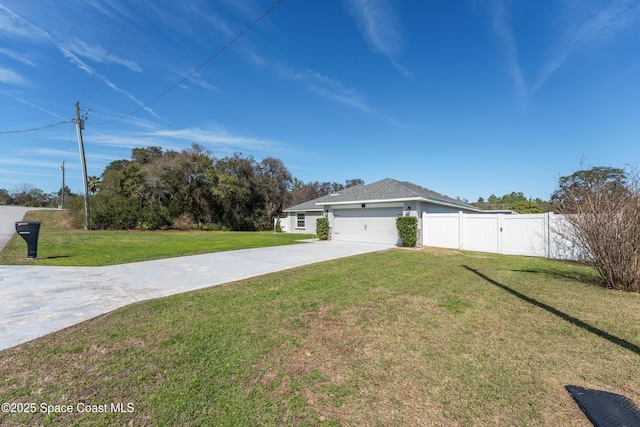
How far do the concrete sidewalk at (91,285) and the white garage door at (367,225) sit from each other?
7026mm

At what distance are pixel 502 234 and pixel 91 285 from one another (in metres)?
13.9

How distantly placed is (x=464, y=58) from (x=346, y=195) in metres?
9.59

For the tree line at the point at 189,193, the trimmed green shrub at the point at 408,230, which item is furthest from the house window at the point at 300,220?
the trimmed green shrub at the point at 408,230

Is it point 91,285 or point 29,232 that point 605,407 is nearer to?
point 91,285

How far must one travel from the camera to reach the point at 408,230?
44.4ft

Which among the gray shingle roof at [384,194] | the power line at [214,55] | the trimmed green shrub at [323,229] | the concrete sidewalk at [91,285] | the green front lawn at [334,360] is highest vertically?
the power line at [214,55]

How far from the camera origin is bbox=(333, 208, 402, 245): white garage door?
1525 centimetres

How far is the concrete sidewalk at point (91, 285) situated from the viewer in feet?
12.8

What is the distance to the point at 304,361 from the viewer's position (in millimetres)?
2916

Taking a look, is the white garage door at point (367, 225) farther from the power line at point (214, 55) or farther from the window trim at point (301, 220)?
the power line at point (214, 55)

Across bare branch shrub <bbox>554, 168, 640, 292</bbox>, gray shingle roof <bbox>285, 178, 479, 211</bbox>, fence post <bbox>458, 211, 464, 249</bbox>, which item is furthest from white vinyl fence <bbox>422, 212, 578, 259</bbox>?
bare branch shrub <bbox>554, 168, 640, 292</bbox>

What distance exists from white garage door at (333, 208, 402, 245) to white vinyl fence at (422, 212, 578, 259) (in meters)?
1.78

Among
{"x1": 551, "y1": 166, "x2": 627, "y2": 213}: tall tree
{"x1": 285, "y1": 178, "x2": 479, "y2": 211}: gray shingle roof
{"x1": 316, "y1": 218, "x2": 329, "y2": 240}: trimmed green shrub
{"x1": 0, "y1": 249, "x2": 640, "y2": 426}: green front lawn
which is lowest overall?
{"x1": 0, "y1": 249, "x2": 640, "y2": 426}: green front lawn

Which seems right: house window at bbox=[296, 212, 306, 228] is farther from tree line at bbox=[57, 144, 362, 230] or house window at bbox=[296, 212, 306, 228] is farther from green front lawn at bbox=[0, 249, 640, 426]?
green front lawn at bbox=[0, 249, 640, 426]
